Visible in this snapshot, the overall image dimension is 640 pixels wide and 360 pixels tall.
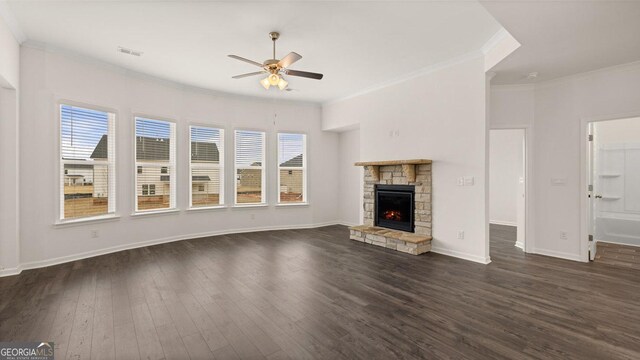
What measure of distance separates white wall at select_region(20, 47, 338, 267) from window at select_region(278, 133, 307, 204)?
17 cm

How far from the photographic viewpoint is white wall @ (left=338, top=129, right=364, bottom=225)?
691 centimetres

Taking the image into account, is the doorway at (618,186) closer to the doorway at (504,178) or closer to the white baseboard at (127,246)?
the doorway at (504,178)

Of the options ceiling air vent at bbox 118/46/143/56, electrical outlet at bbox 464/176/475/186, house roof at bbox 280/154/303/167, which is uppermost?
ceiling air vent at bbox 118/46/143/56

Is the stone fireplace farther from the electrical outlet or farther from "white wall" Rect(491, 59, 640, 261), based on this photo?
"white wall" Rect(491, 59, 640, 261)

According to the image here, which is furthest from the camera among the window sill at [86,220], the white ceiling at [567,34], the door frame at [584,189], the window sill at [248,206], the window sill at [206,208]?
the window sill at [248,206]

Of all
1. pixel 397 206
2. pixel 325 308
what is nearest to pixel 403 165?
pixel 397 206

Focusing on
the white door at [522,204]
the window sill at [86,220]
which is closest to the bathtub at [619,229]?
the white door at [522,204]

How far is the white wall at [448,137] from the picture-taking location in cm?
412

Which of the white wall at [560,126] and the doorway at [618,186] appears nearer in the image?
the white wall at [560,126]

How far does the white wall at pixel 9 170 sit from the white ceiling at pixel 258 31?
0.72 meters

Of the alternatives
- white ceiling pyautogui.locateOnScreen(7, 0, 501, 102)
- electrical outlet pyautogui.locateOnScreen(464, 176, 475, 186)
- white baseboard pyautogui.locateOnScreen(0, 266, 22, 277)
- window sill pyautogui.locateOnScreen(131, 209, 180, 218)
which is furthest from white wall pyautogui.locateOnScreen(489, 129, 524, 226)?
white baseboard pyautogui.locateOnScreen(0, 266, 22, 277)

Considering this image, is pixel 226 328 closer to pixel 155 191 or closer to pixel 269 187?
pixel 155 191

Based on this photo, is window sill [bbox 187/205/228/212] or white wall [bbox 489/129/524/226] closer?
window sill [bbox 187/205/228/212]

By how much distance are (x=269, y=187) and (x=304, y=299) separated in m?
4.00
